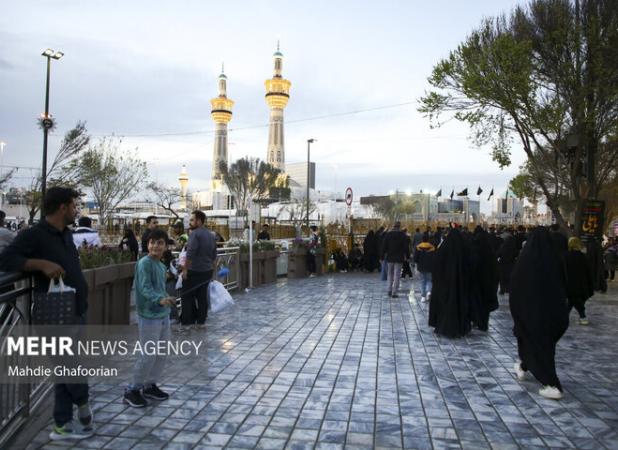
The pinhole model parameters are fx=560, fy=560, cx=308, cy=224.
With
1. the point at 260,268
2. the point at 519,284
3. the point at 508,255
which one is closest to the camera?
the point at 519,284

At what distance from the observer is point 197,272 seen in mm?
8258

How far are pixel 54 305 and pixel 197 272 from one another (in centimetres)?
461

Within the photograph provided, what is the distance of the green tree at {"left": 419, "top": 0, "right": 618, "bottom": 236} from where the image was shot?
15.1m

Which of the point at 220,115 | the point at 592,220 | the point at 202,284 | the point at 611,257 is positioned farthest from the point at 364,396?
Answer: the point at 220,115

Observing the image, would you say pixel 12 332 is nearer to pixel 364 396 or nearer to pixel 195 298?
pixel 364 396

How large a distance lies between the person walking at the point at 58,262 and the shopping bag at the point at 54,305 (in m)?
0.09

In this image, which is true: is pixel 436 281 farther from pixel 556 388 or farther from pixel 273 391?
pixel 273 391

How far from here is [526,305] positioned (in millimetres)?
5461

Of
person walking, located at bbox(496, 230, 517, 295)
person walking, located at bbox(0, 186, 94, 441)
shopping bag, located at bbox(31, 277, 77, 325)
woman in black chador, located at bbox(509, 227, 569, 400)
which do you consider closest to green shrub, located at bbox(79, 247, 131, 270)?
person walking, located at bbox(0, 186, 94, 441)

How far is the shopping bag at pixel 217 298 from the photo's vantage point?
7.84 metres

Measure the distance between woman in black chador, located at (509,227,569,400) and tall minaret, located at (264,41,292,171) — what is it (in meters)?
118

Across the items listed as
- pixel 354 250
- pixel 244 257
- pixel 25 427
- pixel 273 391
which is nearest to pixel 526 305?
pixel 273 391

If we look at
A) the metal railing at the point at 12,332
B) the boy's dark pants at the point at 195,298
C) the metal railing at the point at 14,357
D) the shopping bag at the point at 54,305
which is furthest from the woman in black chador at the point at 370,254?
the shopping bag at the point at 54,305

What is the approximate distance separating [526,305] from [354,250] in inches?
616
